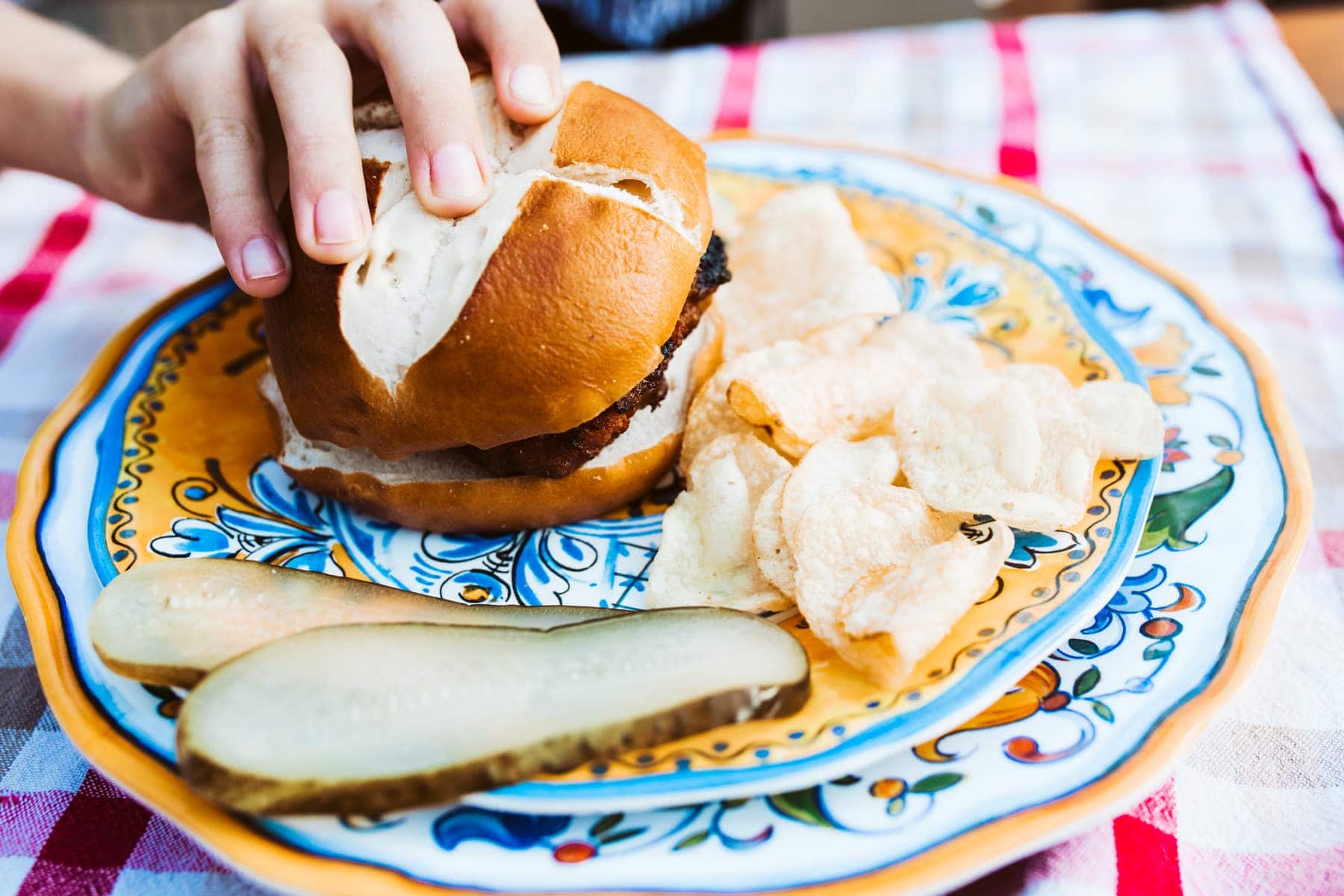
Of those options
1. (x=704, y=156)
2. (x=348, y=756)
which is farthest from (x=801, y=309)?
(x=348, y=756)

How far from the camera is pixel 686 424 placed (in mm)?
1696

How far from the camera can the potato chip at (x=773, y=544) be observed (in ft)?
4.63

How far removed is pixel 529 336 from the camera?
4.58 feet

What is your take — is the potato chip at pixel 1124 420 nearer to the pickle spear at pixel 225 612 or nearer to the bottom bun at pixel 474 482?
the bottom bun at pixel 474 482

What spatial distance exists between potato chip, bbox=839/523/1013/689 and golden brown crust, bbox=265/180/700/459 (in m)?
0.48

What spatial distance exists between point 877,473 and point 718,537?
0.26m

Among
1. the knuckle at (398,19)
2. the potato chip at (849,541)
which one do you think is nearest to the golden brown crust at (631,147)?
the knuckle at (398,19)

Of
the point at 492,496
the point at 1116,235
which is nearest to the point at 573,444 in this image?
the point at 492,496

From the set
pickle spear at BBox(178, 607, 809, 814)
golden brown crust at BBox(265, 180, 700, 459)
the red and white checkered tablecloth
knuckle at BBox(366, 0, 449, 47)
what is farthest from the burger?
the red and white checkered tablecloth

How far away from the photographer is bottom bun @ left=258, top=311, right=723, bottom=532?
159 cm

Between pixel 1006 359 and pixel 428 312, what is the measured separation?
108cm

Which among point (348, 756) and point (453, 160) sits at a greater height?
point (453, 160)

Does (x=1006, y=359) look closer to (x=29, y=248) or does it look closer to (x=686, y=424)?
(x=686, y=424)

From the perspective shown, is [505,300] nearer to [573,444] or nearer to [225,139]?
[573,444]
